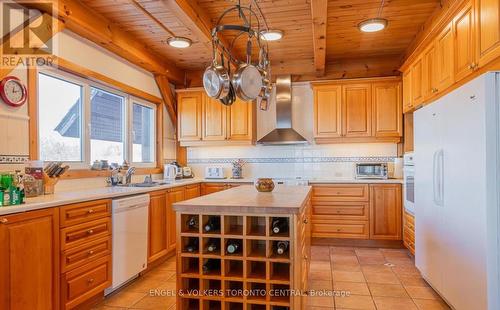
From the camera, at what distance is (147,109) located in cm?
462

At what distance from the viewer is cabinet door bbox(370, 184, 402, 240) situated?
415cm

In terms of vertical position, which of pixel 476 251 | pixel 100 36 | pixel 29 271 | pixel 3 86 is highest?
pixel 100 36

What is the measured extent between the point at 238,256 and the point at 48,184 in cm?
173

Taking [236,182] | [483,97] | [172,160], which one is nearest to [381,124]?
[236,182]

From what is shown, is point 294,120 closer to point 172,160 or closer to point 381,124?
point 381,124

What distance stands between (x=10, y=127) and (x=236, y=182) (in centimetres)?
283

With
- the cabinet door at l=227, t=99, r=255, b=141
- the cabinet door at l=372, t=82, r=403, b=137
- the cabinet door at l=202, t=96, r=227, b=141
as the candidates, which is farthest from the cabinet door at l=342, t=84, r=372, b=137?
the cabinet door at l=202, t=96, r=227, b=141

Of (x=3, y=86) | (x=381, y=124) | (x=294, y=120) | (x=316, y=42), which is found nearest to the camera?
(x=3, y=86)

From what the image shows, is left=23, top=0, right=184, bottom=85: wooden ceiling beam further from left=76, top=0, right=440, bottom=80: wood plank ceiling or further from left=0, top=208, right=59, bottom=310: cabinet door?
left=0, top=208, right=59, bottom=310: cabinet door

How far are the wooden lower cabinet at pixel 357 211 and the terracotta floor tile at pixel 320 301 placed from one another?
5.43ft

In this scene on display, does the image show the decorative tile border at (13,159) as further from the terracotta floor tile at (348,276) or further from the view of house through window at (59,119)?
the terracotta floor tile at (348,276)

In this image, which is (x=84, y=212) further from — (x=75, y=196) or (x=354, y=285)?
(x=354, y=285)

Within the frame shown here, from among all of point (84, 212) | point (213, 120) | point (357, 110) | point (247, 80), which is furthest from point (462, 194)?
point (213, 120)

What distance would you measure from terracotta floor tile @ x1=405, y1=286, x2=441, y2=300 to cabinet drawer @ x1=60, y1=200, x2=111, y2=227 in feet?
8.77
